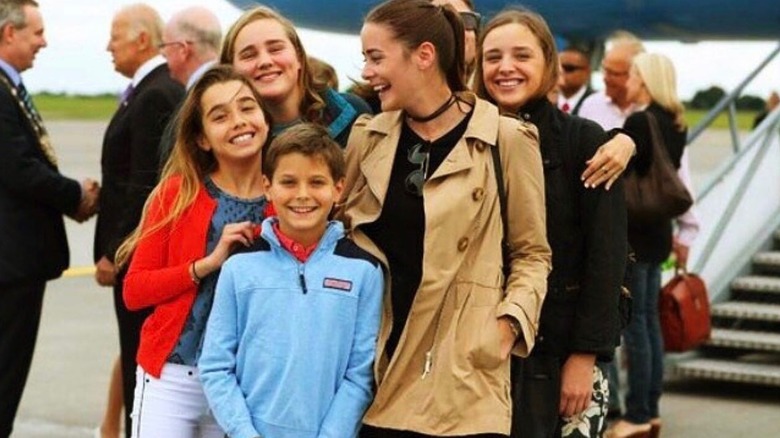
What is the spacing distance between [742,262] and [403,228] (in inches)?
242

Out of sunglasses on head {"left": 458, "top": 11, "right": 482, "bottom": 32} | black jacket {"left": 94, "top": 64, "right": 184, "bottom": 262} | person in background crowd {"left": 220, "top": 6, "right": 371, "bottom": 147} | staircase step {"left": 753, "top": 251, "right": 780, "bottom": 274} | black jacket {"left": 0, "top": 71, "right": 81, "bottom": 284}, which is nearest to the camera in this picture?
person in background crowd {"left": 220, "top": 6, "right": 371, "bottom": 147}

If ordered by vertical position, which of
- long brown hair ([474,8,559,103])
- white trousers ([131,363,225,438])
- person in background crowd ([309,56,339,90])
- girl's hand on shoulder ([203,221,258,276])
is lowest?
white trousers ([131,363,225,438])

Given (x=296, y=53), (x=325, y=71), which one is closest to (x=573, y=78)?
(x=325, y=71)

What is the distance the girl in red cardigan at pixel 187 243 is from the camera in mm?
3734

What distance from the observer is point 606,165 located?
3701 mm

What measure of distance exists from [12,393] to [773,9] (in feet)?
28.8

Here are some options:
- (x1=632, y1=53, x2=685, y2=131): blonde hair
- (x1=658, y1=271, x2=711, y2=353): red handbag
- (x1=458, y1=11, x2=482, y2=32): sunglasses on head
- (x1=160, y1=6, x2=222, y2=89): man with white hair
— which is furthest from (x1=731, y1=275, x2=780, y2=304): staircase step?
(x1=458, y1=11, x2=482, y2=32): sunglasses on head

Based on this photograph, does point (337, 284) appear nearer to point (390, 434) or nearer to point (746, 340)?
point (390, 434)

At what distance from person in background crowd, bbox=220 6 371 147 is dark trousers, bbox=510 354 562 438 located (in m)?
0.77

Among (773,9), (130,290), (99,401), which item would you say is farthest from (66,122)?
(130,290)

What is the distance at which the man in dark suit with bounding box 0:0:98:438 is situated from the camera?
6.09 metres

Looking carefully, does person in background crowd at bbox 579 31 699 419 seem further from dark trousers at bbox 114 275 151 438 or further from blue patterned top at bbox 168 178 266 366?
blue patterned top at bbox 168 178 266 366

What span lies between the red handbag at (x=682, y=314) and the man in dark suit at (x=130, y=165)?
8.95 feet

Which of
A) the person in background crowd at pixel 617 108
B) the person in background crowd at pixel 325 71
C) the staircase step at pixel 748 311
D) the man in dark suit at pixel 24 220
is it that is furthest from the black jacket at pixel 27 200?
the staircase step at pixel 748 311
